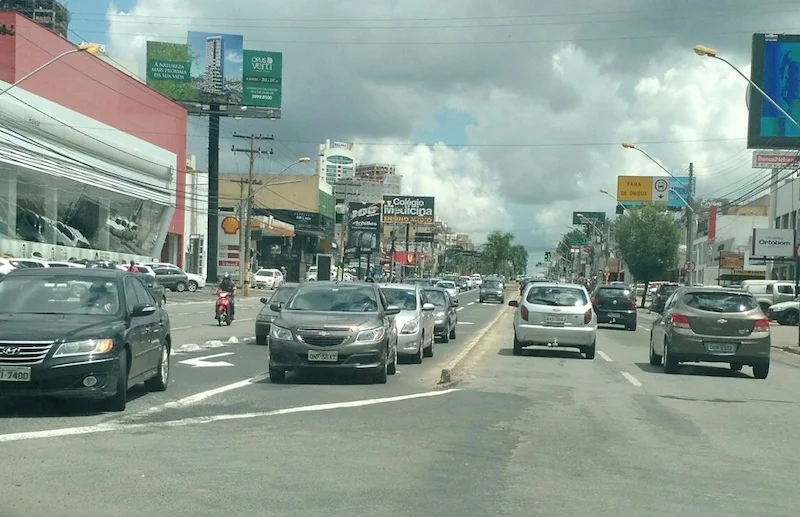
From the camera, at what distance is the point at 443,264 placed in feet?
531

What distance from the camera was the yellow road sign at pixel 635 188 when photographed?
88.6m

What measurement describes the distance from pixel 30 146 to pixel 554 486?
159 ft

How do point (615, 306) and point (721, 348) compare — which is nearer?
point (721, 348)

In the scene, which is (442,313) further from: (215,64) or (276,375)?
(215,64)

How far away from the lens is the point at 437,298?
2716cm

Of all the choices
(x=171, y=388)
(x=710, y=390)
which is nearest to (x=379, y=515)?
(x=171, y=388)

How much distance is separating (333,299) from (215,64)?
68.7m

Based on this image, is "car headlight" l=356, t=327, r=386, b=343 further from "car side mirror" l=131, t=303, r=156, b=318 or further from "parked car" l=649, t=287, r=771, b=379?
"parked car" l=649, t=287, r=771, b=379

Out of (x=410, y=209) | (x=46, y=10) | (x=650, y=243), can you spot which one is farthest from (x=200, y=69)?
(x=650, y=243)

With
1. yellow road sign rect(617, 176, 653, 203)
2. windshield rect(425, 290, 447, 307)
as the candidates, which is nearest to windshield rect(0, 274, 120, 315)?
windshield rect(425, 290, 447, 307)

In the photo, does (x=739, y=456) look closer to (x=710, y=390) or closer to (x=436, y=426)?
(x=436, y=426)

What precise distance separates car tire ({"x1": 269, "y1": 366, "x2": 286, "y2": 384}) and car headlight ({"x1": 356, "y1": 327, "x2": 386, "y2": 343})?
1.34 m

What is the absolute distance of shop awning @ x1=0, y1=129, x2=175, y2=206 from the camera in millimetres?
49312

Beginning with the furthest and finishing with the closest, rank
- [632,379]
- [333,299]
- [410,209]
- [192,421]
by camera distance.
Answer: [410,209] → [632,379] → [333,299] → [192,421]
